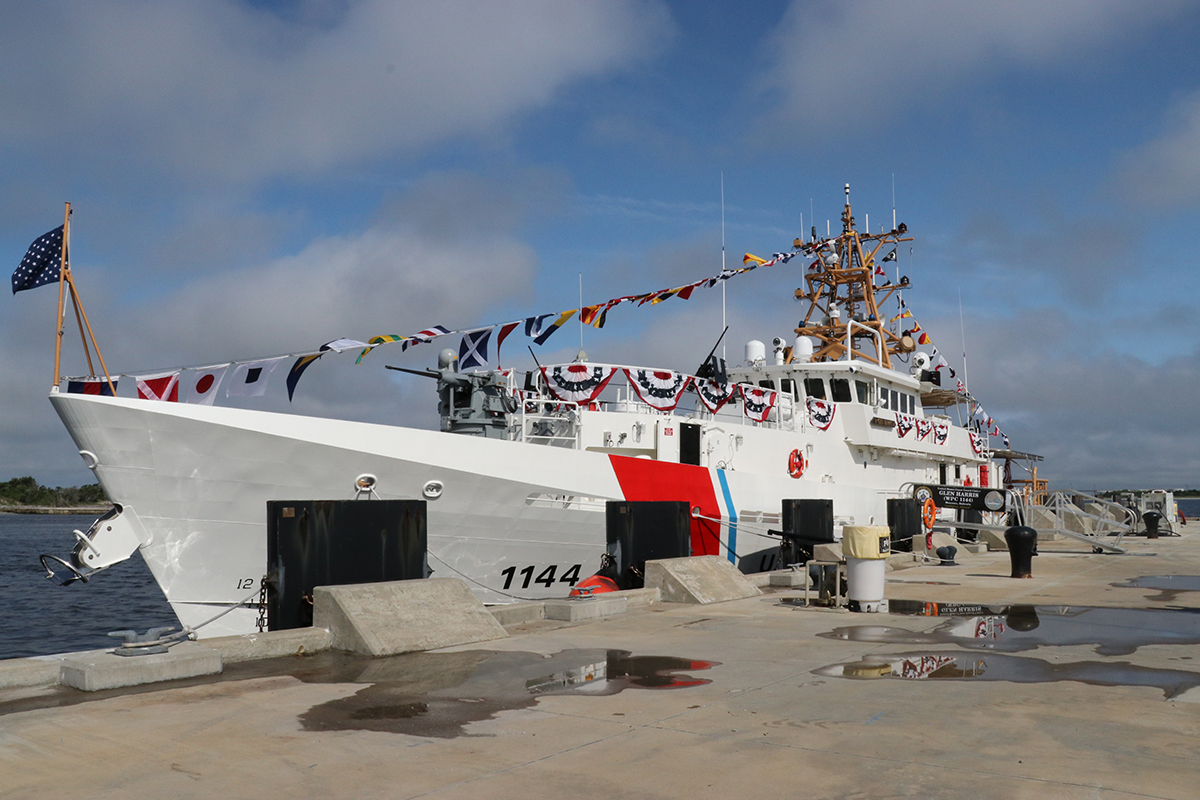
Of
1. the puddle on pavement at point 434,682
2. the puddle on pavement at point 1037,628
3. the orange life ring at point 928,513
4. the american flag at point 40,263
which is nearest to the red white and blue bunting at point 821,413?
the orange life ring at point 928,513

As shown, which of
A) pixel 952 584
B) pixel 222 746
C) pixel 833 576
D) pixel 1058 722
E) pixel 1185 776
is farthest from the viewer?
pixel 952 584

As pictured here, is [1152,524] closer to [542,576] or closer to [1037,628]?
[542,576]

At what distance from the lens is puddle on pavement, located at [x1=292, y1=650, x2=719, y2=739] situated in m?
5.04

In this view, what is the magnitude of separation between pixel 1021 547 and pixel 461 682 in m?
11.4

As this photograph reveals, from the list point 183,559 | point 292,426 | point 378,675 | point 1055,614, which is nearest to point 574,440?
point 292,426

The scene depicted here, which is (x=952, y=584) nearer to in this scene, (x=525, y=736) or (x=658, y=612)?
(x=658, y=612)

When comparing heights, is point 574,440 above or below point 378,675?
above

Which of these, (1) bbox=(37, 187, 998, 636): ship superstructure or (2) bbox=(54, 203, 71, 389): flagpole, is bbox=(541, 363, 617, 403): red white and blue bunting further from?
(2) bbox=(54, 203, 71, 389): flagpole

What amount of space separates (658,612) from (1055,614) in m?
4.25

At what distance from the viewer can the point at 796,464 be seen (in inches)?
727

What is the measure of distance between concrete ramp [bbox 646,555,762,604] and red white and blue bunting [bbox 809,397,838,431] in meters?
8.70

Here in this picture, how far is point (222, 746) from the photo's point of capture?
4500 millimetres

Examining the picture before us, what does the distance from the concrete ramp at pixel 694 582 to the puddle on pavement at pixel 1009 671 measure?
152 inches

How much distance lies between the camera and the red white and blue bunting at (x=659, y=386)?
15.8 meters
